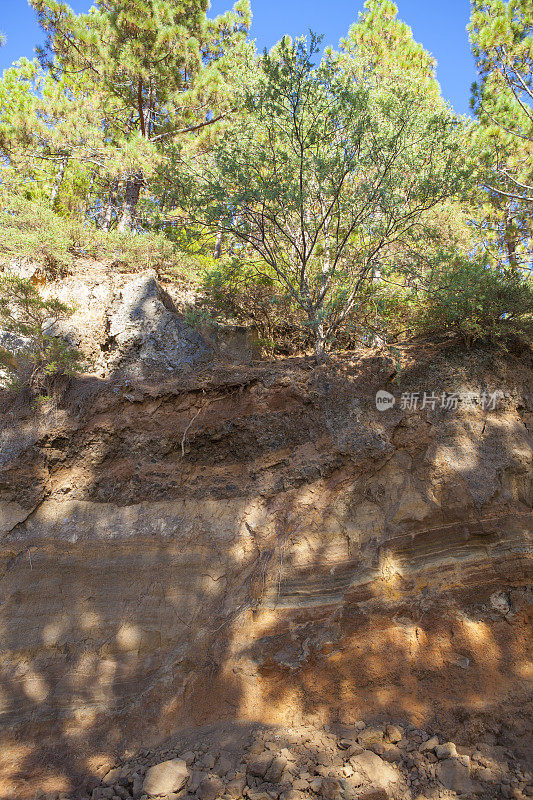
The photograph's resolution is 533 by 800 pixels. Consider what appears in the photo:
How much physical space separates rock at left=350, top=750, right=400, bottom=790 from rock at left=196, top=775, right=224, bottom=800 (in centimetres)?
115

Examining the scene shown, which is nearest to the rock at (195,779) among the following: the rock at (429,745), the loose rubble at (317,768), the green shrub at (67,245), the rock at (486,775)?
the loose rubble at (317,768)

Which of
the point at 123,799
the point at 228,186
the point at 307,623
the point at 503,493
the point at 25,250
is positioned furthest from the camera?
the point at 25,250

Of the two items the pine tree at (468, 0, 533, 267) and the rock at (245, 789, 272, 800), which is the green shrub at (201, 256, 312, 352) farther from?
the rock at (245, 789, 272, 800)

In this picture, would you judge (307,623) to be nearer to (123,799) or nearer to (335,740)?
(335,740)

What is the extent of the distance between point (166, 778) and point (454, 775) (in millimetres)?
2446

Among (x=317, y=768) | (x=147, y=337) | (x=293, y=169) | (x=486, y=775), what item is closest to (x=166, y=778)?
(x=317, y=768)

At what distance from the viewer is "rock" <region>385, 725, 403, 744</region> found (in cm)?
408

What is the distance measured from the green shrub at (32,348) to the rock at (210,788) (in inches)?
185

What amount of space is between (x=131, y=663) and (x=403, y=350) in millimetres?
5217

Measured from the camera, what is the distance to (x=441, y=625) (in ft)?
15.5

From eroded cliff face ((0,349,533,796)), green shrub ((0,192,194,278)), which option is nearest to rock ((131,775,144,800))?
eroded cliff face ((0,349,533,796))

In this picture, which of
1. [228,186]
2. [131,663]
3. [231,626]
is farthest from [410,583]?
[228,186]

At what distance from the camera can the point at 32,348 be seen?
627 cm

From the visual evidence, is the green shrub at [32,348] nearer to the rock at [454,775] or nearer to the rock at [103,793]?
the rock at [103,793]
